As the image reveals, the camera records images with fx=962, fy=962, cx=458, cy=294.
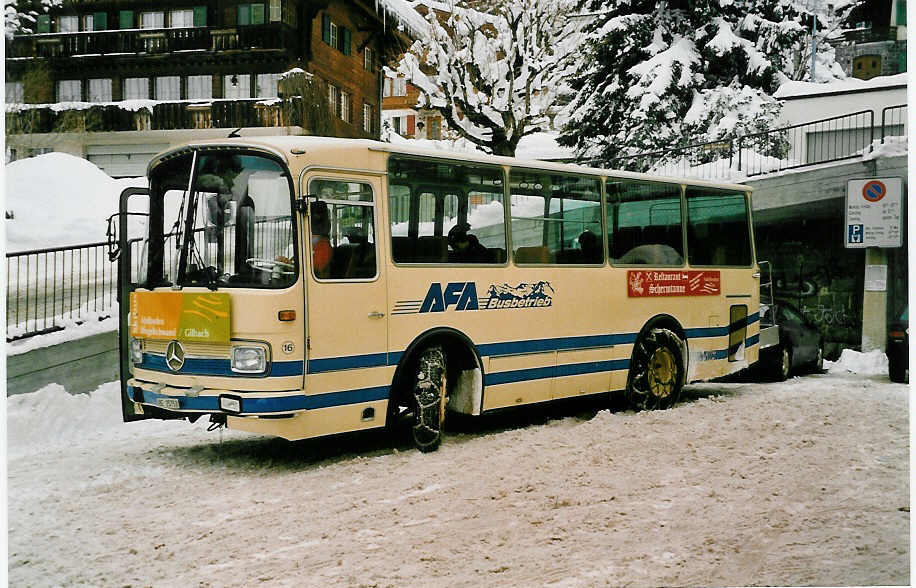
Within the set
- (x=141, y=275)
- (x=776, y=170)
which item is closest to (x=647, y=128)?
(x=776, y=170)

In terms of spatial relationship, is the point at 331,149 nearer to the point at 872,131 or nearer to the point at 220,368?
the point at 220,368

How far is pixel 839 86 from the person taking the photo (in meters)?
7.80

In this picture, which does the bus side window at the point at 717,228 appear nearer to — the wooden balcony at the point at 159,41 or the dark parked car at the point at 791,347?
the dark parked car at the point at 791,347

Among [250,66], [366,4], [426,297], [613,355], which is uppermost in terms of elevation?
[366,4]

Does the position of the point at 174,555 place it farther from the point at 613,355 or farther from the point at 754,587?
the point at 613,355

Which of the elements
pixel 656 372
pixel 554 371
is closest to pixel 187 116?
pixel 554 371

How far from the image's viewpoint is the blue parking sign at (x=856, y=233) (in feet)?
25.4

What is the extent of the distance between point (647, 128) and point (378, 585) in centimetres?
758

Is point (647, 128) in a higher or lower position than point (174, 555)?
higher

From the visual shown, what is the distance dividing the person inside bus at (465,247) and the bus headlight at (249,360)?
1804mm

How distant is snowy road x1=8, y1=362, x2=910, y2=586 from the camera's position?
15.8 ft

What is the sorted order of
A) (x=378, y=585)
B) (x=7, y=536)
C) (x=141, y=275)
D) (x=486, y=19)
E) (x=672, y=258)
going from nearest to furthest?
(x=378, y=585)
(x=7, y=536)
(x=141, y=275)
(x=486, y=19)
(x=672, y=258)

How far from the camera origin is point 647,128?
35.9 ft

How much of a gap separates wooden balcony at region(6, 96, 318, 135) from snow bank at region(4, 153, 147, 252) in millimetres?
286
